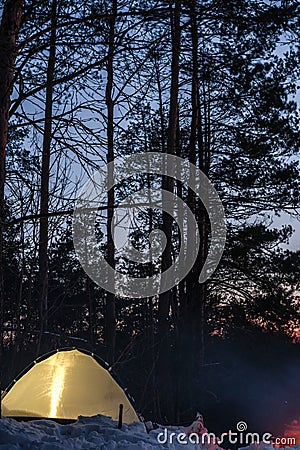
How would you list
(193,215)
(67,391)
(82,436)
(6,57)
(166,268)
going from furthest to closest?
(166,268), (193,215), (67,391), (6,57), (82,436)

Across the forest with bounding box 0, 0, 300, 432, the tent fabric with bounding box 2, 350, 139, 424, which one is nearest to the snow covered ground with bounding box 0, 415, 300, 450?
the tent fabric with bounding box 2, 350, 139, 424

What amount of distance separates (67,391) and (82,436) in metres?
1.70

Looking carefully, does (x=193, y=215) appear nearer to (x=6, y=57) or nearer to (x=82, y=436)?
(x=6, y=57)

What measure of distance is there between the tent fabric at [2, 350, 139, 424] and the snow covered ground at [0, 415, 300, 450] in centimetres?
85

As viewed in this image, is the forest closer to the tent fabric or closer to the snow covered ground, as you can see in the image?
the tent fabric

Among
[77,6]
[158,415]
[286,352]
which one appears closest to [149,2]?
[77,6]

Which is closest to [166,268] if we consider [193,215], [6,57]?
[193,215]

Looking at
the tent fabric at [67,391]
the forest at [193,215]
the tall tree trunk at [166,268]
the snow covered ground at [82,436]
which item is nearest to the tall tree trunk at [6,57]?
the snow covered ground at [82,436]

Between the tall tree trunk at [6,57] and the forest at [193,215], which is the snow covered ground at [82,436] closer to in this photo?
the tall tree trunk at [6,57]

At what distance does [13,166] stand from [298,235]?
6.59m

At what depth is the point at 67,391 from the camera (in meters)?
6.96

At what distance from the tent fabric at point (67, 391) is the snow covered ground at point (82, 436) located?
33.3 inches

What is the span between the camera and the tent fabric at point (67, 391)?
6773mm

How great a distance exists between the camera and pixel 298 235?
12.9m
